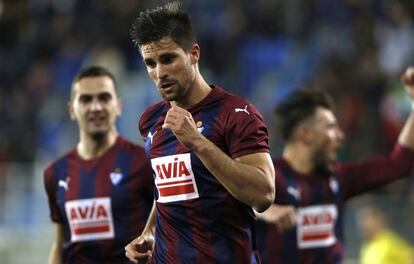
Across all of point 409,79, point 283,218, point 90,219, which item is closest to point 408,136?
point 409,79

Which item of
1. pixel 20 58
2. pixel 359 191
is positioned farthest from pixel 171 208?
pixel 20 58

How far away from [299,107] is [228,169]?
318cm

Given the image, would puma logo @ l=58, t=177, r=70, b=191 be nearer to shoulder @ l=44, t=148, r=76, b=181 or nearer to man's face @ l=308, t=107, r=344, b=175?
shoulder @ l=44, t=148, r=76, b=181

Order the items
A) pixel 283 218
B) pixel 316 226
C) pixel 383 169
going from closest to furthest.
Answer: pixel 283 218
pixel 316 226
pixel 383 169

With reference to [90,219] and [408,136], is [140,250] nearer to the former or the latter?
[90,219]

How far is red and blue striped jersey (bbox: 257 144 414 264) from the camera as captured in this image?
6348mm

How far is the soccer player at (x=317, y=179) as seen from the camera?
6355 millimetres

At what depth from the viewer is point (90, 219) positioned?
5.91 m

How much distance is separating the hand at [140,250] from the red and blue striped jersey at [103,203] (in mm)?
1265

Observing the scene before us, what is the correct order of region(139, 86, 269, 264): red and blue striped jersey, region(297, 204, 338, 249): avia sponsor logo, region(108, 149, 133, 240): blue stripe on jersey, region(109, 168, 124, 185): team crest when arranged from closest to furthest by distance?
region(139, 86, 269, 264): red and blue striped jersey → region(108, 149, 133, 240): blue stripe on jersey → region(109, 168, 124, 185): team crest → region(297, 204, 338, 249): avia sponsor logo

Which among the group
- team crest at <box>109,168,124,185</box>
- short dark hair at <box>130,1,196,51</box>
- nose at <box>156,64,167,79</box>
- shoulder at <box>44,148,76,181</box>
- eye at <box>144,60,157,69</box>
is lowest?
team crest at <box>109,168,124,185</box>

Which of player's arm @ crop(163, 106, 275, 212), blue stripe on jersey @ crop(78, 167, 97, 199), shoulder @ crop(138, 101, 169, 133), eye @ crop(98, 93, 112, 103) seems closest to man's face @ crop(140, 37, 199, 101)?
player's arm @ crop(163, 106, 275, 212)

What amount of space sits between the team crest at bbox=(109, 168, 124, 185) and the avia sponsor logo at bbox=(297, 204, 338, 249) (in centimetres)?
130

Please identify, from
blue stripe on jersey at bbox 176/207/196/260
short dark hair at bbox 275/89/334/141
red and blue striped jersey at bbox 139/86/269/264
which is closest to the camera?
red and blue striped jersey at bbox 139/86/269/264
